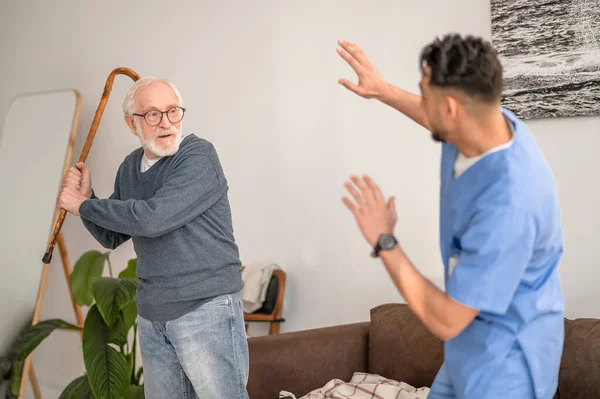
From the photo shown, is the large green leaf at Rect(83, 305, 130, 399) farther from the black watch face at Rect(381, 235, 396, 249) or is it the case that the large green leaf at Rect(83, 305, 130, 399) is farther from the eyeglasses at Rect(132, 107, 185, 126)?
the black watch face at Rect(381, 235, 396, 249)

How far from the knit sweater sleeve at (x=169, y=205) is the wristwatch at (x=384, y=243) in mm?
862

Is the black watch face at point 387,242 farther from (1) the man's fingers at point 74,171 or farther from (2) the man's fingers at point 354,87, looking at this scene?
(1) the man's fingers at point 74,171

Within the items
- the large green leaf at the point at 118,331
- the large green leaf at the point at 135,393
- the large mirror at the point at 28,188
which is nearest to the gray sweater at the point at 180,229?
the large green leaf at the point at 118,331

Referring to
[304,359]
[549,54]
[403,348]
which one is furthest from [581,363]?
[549,54]

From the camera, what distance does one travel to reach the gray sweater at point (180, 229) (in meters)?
2.22

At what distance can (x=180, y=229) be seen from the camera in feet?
7.57

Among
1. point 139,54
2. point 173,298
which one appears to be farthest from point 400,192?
point 139,54

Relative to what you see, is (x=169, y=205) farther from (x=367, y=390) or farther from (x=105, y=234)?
(x=367, y=390)

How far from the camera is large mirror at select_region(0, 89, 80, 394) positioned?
4043 millimetres

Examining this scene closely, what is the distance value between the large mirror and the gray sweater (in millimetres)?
1847

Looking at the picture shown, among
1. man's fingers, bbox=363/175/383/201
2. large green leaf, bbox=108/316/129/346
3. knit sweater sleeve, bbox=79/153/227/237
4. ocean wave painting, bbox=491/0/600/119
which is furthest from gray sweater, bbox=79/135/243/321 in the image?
ocean wave painting, bbox=491/0/600/119

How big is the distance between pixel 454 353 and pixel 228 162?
2394mm

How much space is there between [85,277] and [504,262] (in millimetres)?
2660

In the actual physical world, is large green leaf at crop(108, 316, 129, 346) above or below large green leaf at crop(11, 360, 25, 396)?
above
